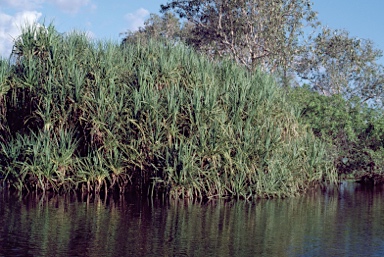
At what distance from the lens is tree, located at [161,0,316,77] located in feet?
87.8

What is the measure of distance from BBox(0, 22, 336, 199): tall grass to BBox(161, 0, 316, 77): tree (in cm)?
1150

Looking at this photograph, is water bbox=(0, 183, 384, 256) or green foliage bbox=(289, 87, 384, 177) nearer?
water bbox=(0, 183, 384, 256)

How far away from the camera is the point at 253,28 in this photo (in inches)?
1078

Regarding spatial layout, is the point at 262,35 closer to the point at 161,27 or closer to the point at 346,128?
the point at 346,128

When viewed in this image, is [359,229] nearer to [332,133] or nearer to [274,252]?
[274,252]

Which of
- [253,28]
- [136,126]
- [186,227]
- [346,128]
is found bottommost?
[186,227]

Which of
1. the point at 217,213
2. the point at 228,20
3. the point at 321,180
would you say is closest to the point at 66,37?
the point at 217,213

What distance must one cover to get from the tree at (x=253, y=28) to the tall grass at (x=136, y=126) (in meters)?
11.5

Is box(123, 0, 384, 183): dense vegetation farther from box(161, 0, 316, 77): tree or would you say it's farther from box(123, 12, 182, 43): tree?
box(123, 12, 182, 43): tree

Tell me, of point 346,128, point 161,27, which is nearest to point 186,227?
point 346,128

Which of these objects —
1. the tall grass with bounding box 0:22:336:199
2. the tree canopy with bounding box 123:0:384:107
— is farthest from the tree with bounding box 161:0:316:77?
the tall grass with bounding box 0:22:336:199

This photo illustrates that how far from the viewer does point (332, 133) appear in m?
19.4

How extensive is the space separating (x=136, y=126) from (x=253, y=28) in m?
14.2

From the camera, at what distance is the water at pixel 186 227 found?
8977 millimetres
